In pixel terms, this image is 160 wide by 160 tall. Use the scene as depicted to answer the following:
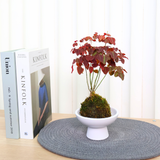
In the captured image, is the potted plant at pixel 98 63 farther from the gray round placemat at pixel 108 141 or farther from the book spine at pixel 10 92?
the book spine at pixel 10 92

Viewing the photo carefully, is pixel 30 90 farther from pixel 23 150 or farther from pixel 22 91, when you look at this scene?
pixel 23 150

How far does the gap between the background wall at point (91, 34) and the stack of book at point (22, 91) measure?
467 mm

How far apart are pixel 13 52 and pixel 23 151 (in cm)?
34

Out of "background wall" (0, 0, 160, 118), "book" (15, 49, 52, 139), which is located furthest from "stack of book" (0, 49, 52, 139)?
"background wall" (0, 0, 160, 118)

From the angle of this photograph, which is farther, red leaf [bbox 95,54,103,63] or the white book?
the white book

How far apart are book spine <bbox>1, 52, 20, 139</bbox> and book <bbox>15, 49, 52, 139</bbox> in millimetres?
15

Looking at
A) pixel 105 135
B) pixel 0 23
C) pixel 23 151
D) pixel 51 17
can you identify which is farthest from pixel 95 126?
pixel 0 23

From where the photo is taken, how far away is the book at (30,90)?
0.85 m

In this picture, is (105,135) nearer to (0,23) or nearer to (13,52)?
(13,52)

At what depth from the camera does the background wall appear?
1.26m

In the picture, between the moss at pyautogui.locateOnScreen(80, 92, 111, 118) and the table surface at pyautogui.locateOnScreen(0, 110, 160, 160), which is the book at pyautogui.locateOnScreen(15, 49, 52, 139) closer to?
the table surface at pyautogui.locateOnScreen(0, 110, 160, 160)

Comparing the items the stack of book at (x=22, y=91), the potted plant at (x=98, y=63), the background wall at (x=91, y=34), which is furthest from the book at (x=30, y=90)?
the background wall at (x=91, y=34)

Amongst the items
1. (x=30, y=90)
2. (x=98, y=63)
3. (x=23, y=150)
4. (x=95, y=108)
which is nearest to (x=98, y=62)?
(x=98, y=63)

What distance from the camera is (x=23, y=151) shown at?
0.79 m
